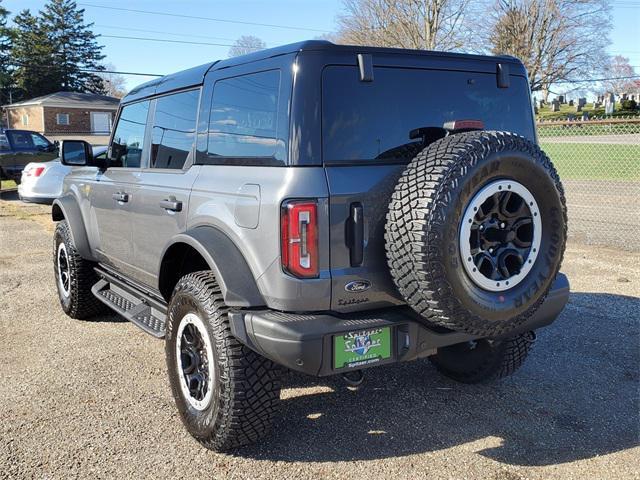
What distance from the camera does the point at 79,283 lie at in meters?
5.29

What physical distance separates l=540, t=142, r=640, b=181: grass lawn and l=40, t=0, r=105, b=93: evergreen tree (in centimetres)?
4946

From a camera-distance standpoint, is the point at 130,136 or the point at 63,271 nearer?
the point at 130,136

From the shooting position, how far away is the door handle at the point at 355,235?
2.77 metres

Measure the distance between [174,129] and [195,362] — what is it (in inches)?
59.9

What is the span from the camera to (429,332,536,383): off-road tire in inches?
152

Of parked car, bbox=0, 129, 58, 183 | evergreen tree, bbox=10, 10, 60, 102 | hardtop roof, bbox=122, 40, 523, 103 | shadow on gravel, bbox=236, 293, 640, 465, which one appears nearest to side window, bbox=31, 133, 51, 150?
parked car, bbox=0, 129, 58, 183

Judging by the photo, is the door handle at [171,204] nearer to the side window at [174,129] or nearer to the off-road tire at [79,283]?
the side window at [174,129]

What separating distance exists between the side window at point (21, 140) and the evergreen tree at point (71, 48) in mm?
44437

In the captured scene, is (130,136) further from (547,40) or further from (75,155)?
(547,40)

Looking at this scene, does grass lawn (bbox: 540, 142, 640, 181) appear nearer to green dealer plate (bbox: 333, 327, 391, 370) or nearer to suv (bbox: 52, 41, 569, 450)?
suv (bbox: 52, 41, 569, 450)

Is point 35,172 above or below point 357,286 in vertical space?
above

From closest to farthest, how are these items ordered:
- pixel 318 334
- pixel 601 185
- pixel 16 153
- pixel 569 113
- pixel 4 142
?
pixel 318 334, pixel 601 185, pixel 16 153, pixel 4 142, pixel 569 113

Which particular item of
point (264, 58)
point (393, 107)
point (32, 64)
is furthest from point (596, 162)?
point (32, 64)

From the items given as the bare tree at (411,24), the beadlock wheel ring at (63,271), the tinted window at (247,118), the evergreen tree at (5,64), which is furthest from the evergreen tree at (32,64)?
the tinted window at (247,118)
